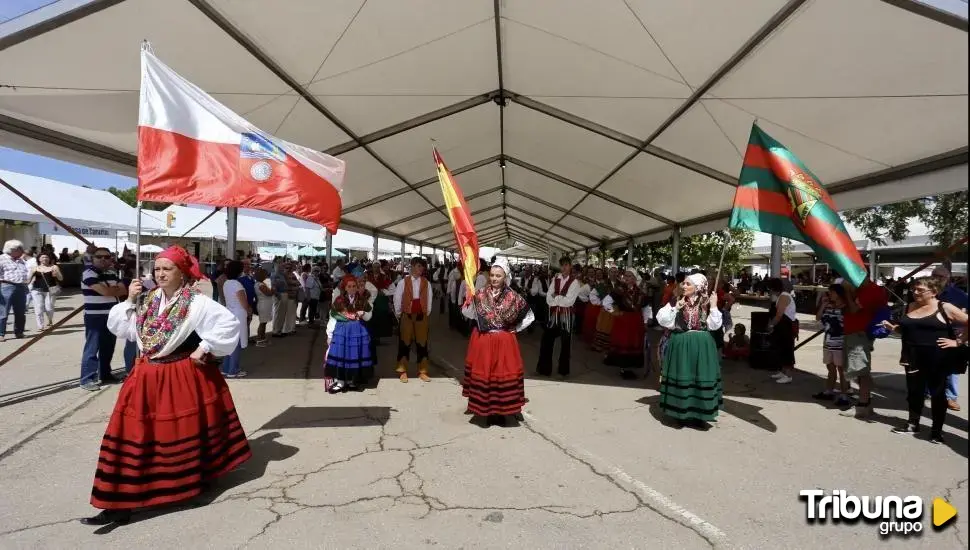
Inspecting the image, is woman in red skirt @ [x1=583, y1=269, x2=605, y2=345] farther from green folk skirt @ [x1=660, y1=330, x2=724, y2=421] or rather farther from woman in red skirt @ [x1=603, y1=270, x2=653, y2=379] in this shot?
green folk skirt @ [x1=660, y1=330, x2=724, y2=421]

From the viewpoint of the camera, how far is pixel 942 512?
3.50 m

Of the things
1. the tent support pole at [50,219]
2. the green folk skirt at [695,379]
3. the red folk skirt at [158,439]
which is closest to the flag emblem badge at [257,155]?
the tent support pole at [50,219]

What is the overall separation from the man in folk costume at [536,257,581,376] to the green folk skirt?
201 cm

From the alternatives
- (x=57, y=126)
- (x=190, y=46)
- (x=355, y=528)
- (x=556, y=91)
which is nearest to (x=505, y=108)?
(x=556, y=91)

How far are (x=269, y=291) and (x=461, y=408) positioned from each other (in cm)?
556

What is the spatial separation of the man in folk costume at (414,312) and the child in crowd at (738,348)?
575 centimetres

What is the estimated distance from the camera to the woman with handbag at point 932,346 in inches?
186

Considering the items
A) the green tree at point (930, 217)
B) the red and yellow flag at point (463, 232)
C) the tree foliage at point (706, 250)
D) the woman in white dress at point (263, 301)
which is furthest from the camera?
the tree foliage at point (706, 250)

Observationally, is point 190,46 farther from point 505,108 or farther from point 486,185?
point 486,185

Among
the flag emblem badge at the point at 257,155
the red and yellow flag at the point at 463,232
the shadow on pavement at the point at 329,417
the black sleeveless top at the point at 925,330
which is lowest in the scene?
the shadow on pavement at the point at 329,417

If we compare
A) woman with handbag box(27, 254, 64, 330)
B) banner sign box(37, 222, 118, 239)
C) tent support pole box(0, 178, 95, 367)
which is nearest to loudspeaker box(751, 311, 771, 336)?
tent support pole box(0, 178, 95, 367)

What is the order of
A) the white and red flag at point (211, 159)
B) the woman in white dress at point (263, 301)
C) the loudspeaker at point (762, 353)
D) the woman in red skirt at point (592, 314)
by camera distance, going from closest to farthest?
the white and red flag at point (211, 159) < the loudspeaker at point (762, 353) < the woman in white dress at point (263, 301) < the woman in red skirt at point (592, 314)

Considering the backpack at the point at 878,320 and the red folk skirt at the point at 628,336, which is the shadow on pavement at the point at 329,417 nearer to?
the red folk skirt at the point at 628,336

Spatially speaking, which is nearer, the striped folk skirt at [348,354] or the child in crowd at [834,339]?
the child in crowd at [834,339]
